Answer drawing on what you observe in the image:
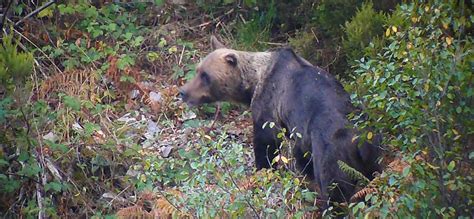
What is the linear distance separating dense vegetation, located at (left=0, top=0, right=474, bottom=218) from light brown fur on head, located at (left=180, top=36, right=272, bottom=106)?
0.49 meters

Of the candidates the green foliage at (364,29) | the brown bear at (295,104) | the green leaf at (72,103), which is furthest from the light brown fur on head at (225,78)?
the green leaf at (72,103)

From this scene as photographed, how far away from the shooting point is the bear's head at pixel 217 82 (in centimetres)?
1010

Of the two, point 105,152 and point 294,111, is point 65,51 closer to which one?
point 105,152

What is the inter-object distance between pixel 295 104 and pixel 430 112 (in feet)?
7.52

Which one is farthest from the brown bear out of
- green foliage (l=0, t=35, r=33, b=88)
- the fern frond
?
green foliage (l=0, t=35, r=33, b=88)

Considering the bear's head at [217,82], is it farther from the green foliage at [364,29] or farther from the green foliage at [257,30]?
the green foliage at [257,30]

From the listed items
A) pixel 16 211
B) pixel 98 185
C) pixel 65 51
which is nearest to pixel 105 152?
pixel 98 185

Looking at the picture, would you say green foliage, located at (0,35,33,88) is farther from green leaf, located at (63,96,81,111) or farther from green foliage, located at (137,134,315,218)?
green leaf, located at (63,96,81,111)

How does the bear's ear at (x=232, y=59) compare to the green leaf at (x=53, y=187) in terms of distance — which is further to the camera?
the bear's ear at (x=232, y=59)

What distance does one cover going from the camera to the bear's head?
10102 millimetres

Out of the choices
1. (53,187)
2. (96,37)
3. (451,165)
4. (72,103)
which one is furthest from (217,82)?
(451,165)

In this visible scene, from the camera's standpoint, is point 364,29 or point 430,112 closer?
point 430,112

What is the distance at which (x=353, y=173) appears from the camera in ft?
24.2

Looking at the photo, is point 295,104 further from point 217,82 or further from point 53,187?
point 53,187
